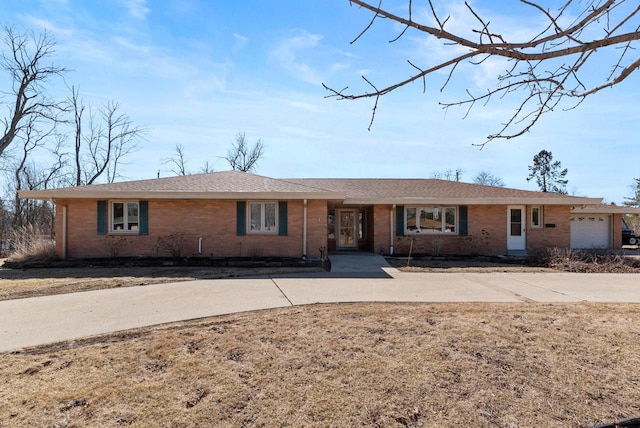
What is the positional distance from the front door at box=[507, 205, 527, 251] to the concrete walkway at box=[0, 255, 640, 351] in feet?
15.8

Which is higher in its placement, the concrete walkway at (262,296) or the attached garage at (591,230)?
the attached garage at (591,230)

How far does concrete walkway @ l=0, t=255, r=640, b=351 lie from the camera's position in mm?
5617

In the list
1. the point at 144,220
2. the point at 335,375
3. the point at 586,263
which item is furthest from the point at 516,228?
the point at 144,220

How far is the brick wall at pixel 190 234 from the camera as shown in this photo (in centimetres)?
1320

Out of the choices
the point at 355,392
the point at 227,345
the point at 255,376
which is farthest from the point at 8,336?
the point at 355,392

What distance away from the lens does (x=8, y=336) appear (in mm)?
5039

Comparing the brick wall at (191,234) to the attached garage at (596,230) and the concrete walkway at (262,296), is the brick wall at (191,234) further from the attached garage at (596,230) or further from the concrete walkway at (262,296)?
the attached garage at (596,230)

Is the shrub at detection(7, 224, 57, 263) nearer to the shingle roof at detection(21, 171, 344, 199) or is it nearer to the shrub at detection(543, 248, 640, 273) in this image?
the shingle roof at detection(21, 171, 344, 199)

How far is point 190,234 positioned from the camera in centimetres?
1333

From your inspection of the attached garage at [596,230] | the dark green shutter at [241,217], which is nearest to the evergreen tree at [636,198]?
the attached garage at [596,230]

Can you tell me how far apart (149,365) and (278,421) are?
70.3 inches

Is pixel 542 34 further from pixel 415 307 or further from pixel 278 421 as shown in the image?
pixel 415 307

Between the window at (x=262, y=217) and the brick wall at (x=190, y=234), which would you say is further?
the window at (x=262, y=217)

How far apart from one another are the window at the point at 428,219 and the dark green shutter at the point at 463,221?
1.04 ft
